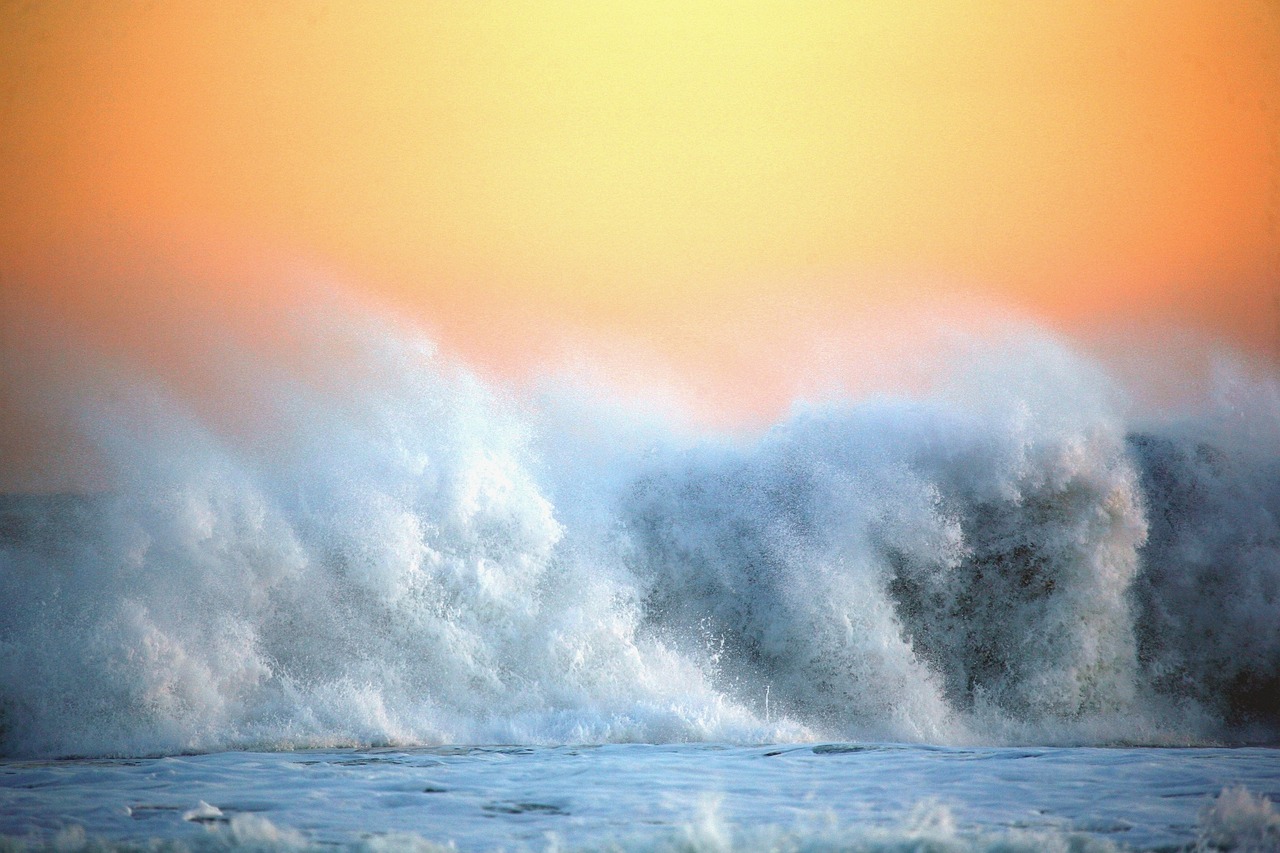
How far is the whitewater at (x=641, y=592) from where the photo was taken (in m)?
7.43

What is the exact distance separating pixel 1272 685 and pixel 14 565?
12.4m

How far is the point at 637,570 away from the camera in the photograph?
419 inches

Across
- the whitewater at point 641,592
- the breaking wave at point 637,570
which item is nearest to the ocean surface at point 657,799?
the whitewater at point 641,592

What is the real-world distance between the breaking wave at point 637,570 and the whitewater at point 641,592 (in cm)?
3

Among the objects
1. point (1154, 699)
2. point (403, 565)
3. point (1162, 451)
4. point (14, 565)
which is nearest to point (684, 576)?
point (403, 565)

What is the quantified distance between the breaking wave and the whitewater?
0.11 ft

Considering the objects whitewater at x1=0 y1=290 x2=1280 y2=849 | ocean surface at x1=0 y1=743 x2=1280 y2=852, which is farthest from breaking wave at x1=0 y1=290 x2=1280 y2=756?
ocean surface at x1=0 y1=743 x2=1280 y2=852

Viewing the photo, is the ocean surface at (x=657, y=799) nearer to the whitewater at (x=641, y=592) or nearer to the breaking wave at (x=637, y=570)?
the whitewater at (x=641, y=592)

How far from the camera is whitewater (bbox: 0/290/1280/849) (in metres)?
7.43

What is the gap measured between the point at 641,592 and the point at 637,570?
33 cm

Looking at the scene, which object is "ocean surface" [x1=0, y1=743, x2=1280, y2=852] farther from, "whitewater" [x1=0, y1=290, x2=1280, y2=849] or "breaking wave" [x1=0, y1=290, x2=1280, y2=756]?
"breaking wave" [x1=0, y1=290, x2=1280, y2=756]

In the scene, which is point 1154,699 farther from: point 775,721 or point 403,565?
point 403,565

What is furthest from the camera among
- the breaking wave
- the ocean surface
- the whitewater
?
the breaking wave

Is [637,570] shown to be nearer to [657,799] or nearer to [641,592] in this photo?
[641,592]
